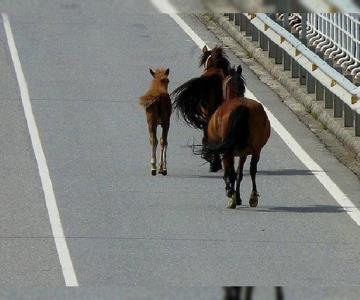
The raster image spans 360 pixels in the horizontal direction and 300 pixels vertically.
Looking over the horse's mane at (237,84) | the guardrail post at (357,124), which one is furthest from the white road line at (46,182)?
the guardrail post at (357,124)

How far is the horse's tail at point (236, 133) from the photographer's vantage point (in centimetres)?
1336

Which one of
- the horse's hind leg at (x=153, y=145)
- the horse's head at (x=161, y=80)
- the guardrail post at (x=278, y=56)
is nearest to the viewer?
the horse's hind leg at (x=153, y=145)

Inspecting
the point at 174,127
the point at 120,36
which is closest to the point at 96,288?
the point at 174,127

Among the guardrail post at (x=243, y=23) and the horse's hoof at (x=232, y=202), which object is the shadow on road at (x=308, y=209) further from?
the guardrail post at (x=243, y=23)

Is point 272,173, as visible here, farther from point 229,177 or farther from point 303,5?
point 303,5

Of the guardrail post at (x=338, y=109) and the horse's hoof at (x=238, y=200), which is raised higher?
the guardrail post at (x=338, y=109)

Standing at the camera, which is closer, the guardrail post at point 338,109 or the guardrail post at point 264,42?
the guardrail post at point 338,109

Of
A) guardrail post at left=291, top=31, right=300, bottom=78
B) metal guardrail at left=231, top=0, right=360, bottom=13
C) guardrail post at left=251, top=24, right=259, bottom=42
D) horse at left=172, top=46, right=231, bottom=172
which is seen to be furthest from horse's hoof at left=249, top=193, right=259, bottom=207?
metal guardrail at left=231, top=0, right=360, bottom=13

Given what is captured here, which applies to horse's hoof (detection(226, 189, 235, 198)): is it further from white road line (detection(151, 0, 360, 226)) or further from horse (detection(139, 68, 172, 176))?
horse (detection(139, 68, 172, 176))

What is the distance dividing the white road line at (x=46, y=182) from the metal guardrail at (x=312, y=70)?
274 cm

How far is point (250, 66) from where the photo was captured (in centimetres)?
2178

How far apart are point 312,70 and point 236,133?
4.04m

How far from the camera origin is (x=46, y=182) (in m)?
14.8

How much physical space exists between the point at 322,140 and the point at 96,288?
1448 centimetres
